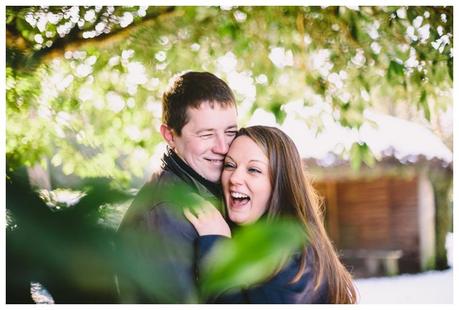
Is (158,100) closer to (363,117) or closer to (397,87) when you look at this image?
(363,117)

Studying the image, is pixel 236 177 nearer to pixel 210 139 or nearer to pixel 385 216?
pixel 210 139

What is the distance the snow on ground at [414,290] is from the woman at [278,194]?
1.01 ft

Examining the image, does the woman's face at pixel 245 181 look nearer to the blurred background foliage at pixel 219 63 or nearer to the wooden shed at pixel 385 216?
the blurred background foliage at pixel 219 63

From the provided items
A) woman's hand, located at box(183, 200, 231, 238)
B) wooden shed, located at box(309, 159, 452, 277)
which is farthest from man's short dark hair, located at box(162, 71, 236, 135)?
wooden shed, located at box(309, 159, 452, 277)

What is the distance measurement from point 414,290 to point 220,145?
106 cm

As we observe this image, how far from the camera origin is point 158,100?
207cm

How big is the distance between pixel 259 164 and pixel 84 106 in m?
0.71

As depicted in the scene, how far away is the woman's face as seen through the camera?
1.89 meters

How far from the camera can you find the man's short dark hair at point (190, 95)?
1942mm

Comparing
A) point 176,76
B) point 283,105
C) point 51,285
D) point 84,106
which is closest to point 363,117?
point 283,105

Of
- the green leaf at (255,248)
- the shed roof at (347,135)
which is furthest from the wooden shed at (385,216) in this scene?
the green leaf at (255,248)

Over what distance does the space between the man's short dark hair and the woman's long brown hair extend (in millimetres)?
156

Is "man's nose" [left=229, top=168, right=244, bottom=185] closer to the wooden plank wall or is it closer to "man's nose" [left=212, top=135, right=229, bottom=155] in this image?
Result: "man's nose" [left=212, top=135, right=229, bottom=155]

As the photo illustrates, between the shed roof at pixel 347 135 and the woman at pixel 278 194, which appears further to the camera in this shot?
the shed roof at pixel 347 135
